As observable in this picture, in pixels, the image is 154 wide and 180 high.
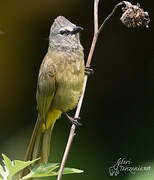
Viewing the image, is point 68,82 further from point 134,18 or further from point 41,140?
point 134,18

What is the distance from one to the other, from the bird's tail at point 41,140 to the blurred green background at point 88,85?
1.73 feet

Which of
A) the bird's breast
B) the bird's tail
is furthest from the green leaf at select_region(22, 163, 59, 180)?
the bird's breast

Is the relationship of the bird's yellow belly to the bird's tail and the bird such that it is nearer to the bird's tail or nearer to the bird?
the bird

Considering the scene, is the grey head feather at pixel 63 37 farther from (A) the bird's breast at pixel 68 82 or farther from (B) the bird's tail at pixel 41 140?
(B) the bird's tail at pixel 41 140

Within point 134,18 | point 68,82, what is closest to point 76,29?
point 68,82

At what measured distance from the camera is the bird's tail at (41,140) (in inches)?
95.6

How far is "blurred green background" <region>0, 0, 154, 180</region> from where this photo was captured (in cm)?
320

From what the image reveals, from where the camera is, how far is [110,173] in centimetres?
284

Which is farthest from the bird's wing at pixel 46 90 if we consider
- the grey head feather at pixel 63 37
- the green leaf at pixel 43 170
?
the green leaf at pixel 43 170

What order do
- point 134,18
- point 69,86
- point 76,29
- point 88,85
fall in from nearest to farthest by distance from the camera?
point 134,18 → point 76,29 → point 69,86 → point 88,85

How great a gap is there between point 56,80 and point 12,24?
1.63 meters

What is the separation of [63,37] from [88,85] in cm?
124

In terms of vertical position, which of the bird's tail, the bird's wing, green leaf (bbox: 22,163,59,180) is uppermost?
the bird's wing

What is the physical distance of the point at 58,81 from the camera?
103 inches
